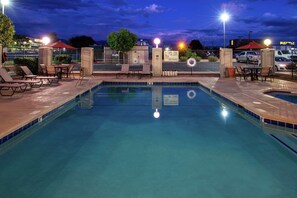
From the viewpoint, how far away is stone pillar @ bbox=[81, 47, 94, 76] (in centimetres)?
2145

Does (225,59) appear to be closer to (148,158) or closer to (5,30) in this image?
(5,30)

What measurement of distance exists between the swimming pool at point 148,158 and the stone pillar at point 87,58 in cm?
1146

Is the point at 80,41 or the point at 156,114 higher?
the point at 80,41

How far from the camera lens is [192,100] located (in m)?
12.9

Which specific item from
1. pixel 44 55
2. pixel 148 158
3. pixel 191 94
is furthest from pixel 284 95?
pixel 44 55

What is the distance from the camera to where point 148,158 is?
20.7ft

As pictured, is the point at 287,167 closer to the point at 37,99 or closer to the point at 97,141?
the point at 97,141

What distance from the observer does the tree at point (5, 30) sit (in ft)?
66.2

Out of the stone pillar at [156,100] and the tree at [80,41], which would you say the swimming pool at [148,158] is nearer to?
the stone pillar at [156,100]

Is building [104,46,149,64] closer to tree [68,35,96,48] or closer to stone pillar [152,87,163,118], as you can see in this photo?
stone pillar [152,87,163,118]

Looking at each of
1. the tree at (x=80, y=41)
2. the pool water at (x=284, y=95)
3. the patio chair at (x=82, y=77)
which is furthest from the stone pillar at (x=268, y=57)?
the tree at (x=80, y=41)

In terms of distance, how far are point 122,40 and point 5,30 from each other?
23268mm

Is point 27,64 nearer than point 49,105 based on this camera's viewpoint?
No

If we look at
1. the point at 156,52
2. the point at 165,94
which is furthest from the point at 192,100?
the point at 156,52
